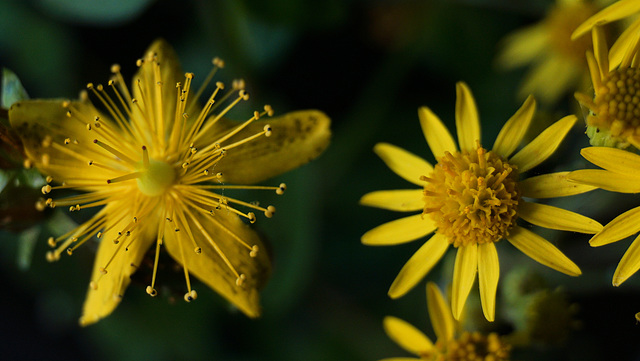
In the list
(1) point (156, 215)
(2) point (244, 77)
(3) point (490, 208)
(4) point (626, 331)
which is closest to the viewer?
(3) point (490, 208)

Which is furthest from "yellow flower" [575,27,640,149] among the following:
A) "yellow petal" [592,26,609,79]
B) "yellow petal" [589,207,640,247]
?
"yellow petal" [589,207,640,247]

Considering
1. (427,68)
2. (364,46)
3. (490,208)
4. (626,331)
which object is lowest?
(626,331)

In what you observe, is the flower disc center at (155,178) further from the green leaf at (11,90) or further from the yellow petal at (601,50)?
the yellow petal at (601,50)

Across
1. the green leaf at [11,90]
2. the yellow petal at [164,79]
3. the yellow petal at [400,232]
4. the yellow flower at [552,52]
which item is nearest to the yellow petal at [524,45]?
the yellow flower at [552,52]

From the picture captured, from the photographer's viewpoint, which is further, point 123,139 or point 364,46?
point 364,46

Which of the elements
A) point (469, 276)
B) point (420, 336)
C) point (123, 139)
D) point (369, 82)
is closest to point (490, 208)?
point (469, 276)

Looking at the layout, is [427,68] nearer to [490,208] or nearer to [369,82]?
[369,82]
